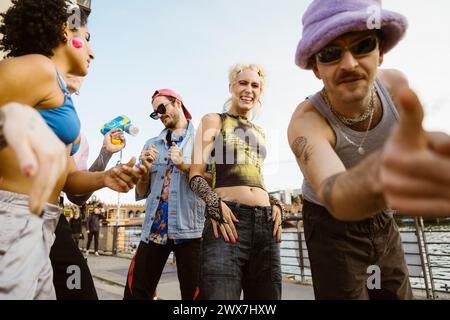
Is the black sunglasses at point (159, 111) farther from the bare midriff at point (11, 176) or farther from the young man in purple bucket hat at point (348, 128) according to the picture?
the bare midriff at point (11, 176)

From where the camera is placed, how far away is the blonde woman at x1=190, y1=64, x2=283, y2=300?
2.14 m

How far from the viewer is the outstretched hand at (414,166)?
755mm

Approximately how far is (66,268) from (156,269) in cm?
97

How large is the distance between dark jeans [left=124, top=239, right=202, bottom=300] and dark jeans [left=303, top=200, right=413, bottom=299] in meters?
1.20

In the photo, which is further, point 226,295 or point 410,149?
point 226,295

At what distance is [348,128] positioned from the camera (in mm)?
1878

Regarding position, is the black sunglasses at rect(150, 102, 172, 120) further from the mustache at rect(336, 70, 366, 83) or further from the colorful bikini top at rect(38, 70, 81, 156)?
the mustache at rect(336, 70, 366, 83)

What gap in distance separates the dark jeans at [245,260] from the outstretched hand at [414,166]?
1468mm

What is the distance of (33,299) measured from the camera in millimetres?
1442

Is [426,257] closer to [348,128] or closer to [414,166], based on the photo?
[348,128]

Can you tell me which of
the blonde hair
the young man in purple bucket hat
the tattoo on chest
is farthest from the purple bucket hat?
the blonde hair

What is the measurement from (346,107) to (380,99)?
0.86 ft
